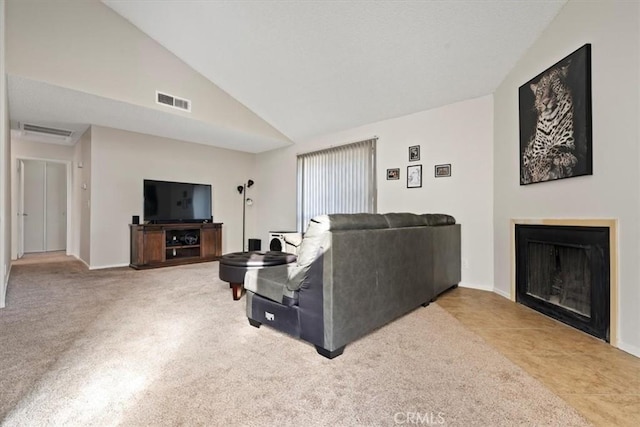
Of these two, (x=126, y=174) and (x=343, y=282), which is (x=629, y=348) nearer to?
(x=343, y=282)

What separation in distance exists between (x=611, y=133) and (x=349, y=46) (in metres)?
2.44

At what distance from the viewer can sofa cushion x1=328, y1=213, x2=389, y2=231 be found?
1784 millimetres

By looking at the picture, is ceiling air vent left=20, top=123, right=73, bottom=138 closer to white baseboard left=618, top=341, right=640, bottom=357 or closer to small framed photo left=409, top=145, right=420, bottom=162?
small framed photo left=409, top=145, right=420, bottom=162

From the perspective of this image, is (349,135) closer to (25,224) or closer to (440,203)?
(440,203)

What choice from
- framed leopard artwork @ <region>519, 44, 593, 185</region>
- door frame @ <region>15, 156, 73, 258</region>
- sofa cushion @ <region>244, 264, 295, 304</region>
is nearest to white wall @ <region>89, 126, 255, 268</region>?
door frame @ <region>15, 156, 73, 258</region>

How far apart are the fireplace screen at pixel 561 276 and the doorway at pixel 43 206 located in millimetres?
8685

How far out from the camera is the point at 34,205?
260 inches

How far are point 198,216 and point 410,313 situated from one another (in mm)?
4487

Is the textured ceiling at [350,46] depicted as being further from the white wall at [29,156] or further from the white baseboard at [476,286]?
the white wall at [29,156]

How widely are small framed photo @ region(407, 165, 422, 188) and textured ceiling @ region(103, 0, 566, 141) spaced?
31.1 inches

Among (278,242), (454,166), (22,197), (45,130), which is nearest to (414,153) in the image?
(454,166)

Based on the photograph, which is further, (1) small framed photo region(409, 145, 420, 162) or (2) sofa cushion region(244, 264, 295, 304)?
(1) small framed photo region(409, 145, 420, 162)

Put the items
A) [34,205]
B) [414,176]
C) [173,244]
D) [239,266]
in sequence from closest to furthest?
[239,266] < [414,176] < [173,244] < [34,205]

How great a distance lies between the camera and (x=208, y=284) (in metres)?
3.67
